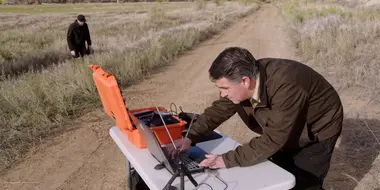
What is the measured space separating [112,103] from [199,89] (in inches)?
236

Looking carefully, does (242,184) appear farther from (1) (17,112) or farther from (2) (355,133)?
(1) (17,112)

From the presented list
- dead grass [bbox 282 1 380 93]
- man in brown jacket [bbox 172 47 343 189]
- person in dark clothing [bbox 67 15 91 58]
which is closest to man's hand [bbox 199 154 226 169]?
man in brown jacket [bbox 172 47 343 189]

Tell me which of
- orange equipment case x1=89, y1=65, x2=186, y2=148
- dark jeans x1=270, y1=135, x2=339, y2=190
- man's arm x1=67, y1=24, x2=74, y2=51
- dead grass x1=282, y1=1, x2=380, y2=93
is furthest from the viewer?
man's arm x1=67, y1=24, x2=74, y2=51

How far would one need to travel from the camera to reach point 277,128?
2.40 m

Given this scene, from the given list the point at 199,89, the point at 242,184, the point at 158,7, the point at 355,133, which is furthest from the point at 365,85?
the point at 158,7

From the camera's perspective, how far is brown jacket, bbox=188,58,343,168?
7.83 feet

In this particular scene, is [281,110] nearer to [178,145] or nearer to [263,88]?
[263,88]

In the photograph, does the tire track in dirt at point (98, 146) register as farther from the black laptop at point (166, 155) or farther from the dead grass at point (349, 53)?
the dead grass at point (349, 53)

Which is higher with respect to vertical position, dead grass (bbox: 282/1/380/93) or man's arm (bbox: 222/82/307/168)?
man's arm (bbox: 222/82/307/168)

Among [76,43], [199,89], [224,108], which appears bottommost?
[199,89]

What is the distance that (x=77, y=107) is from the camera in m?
6.87

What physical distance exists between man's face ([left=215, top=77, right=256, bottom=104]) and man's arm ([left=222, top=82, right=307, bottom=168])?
0.17m

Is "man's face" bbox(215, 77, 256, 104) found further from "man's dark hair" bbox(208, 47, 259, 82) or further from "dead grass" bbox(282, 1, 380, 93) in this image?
"dead grass" bbox(282, 1, 380, 93)

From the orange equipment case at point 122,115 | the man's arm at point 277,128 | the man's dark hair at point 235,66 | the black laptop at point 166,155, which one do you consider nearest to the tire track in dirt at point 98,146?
the orange equipment case at point 122,115
